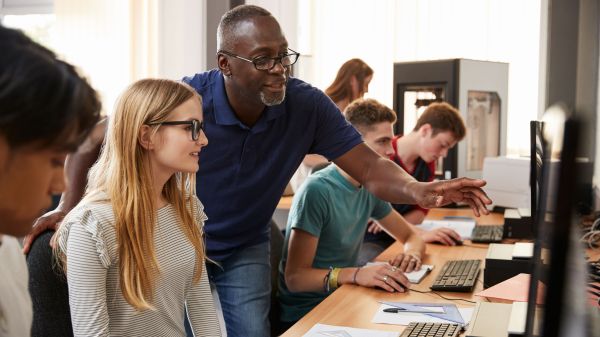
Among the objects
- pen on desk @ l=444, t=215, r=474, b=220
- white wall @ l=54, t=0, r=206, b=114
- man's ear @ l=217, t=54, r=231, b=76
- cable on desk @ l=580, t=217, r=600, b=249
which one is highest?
white wall @ l=54, t=0, r=206, b=114

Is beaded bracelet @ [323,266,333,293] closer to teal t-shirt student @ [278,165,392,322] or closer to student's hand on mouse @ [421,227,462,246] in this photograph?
teal t-shirt student @ [278,165,392,322]

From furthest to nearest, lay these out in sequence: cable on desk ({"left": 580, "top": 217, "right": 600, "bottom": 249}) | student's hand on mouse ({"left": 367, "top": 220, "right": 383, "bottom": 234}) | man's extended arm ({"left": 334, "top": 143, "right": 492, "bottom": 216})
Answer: student's hand on mouse ({"left": 367, "top": 220, "right": 383, "bottom": 234})
cable on desk ({"left": 580, "top": 217, "right": 600, "bottom": 249})
man's extended arm ({"left": 334, "top": 143, "right": 492, "bottom": 216})

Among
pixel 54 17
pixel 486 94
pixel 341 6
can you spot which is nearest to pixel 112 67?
pixel 54 17

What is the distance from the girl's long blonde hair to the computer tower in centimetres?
267

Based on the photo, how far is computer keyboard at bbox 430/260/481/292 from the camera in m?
2.05

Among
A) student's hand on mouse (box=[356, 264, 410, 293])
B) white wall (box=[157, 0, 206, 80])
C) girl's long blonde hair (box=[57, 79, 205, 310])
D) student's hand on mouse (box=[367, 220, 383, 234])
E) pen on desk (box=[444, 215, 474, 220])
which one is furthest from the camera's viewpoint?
white wall (box=[157, 0, 206, 80])

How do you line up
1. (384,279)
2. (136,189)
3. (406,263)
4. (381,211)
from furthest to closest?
(381,211), (406,263), (384,279), (136,189)

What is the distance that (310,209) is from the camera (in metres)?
2.36

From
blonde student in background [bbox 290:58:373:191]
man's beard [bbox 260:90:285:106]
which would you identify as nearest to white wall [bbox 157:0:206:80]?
blonde student in background [bbox 290:58:373:191]

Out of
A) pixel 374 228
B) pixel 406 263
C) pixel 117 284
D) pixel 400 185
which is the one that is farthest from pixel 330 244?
pixel 117 284

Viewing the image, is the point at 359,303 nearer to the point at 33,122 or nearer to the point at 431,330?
the point at 431,330

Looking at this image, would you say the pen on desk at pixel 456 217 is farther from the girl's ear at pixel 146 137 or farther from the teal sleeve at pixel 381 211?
the girl's ear at pixel 146 137

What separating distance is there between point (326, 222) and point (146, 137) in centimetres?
84

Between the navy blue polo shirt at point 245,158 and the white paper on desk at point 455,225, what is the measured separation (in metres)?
1.11
